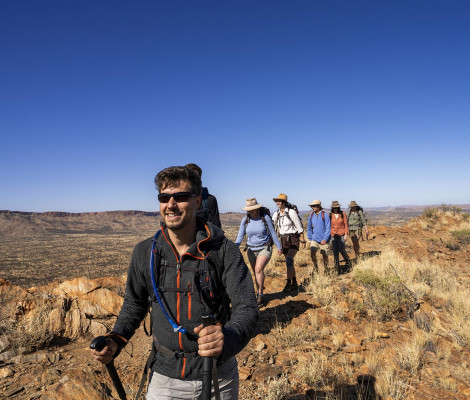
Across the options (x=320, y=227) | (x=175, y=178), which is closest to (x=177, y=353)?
(x=175, y=178)

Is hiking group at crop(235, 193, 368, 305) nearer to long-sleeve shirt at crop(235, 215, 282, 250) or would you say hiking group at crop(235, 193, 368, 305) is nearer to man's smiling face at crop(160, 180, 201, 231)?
long-sleeve shirt at crop(235, 215, 282, 250)

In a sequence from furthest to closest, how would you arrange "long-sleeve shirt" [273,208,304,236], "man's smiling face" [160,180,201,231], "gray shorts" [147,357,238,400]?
"long-sleeve shirt" [273,208,304,236] < "man's smiling face" [160,180,201,231] < "gray shorts" [147,357,238,400]

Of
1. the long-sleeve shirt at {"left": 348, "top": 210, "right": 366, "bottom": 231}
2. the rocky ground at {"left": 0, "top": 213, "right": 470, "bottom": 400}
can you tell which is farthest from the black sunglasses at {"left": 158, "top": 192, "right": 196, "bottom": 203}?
the long-sleeve shirt at {"left": 348, "top": 210, "right": 366, "bottom": 231}

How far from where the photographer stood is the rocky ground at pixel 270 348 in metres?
A: 3.17

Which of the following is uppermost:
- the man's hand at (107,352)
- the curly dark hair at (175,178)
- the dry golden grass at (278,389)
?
the curly dark hair at (175,178)

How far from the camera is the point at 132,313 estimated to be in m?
1.93

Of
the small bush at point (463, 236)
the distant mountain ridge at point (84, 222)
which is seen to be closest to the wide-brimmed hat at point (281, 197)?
the small bush at point (463, 236)

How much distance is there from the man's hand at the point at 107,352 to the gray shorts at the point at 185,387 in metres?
0.33

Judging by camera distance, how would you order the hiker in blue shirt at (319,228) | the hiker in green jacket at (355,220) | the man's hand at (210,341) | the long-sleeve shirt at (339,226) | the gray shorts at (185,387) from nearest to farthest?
the man's hand at (210,341), the gray shorts at (185,387), the hiker in blue shirt at (319,228), the long-sleeve shirt at (339,226), the hiker in green jacket at (355,220)

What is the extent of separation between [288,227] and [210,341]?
5112mm

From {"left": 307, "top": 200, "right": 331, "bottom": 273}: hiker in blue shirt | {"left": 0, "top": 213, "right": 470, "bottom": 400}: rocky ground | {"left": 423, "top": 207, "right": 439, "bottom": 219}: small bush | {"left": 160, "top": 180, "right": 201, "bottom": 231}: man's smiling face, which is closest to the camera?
{"left": 160, "top": 180, "right": 201, "bottom": 231}: man's smiling face

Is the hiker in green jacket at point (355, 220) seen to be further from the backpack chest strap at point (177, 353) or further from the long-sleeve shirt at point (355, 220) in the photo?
the backpack chest strap at point (177, 353)

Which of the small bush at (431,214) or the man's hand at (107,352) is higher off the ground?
the man's hand at (107,352)

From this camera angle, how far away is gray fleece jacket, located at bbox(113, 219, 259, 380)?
1714mm
